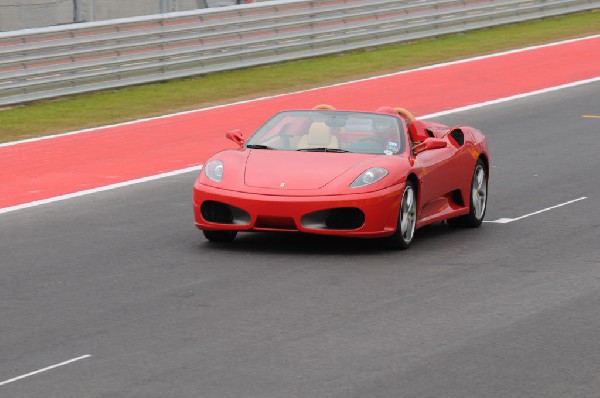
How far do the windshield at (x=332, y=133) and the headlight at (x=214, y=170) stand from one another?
56cm

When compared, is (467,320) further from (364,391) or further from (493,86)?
(493,86)

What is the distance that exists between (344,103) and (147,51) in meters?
3.83

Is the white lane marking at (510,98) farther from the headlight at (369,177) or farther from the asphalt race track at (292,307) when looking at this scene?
the headlight at (369,177)

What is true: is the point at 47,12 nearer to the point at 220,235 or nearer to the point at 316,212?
the point at 220,235

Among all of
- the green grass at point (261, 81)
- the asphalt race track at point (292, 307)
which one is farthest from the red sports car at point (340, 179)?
the green grass at point (261, 81)

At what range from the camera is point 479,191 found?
47.6 feet

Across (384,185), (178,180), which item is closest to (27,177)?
(178,180)

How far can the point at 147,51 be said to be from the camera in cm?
2552

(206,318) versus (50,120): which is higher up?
(206,318)

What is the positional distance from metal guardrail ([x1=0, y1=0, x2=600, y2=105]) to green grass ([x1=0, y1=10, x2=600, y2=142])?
212 mm

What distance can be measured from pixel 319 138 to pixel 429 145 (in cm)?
100

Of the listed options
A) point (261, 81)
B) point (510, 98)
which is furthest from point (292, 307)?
point (261, 81)

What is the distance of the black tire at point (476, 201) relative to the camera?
14.2 metres

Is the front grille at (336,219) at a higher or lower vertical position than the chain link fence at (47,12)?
higher
